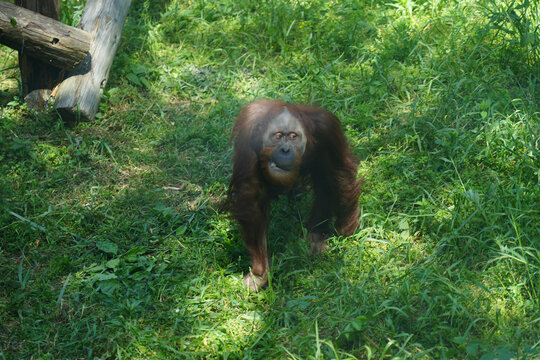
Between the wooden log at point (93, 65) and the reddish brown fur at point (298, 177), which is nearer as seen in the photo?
the reddish brown fur at point (298, 177)

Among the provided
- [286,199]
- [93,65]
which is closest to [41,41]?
[93,65]

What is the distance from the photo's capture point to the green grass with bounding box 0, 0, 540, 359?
10.1 feet

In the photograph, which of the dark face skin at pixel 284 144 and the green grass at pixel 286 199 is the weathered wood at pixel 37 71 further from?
the dark face skin at pixel 284 144

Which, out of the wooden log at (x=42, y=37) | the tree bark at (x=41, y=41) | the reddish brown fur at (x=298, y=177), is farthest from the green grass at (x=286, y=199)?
the wooden log at (x=42, y=37)

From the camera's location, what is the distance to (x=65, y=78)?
5047 millimetres

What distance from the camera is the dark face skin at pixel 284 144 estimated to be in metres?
3.34

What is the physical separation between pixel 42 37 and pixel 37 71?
363 millimetres

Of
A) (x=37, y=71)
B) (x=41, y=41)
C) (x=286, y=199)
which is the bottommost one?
(x=286, y=199)

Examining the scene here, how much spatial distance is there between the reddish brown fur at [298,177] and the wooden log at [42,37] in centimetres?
190

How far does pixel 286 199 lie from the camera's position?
4305 mm

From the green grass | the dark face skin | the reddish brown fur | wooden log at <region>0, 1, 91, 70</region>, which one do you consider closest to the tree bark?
wooden log at <region>0, 1, 91, 70</region>

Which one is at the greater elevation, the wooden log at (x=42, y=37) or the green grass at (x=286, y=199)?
the wooden log at (x=42, y=37)

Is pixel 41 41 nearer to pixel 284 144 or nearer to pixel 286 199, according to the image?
pixel 286 199

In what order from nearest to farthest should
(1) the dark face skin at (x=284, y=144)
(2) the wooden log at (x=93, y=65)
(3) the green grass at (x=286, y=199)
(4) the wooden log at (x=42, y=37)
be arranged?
1. (3) the green grass at (x=286, y=199)
2. (1) the dark face skin at (x=284, y=144)
3. (4) the wooden log at (x=42, y=37)
4. (2) the wooden log at (x=93, y=65)
